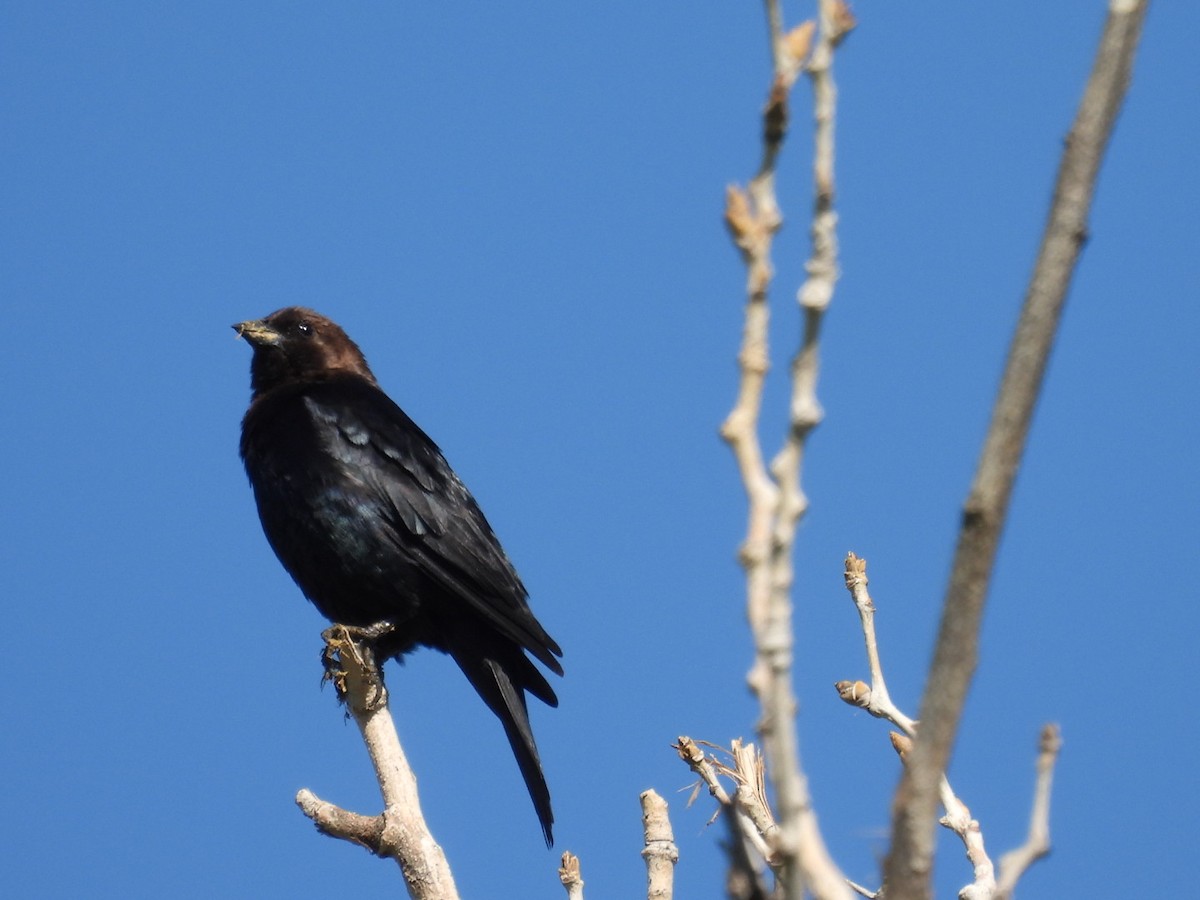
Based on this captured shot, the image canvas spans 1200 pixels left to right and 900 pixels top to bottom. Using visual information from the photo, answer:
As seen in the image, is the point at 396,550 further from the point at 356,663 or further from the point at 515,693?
the point at 356,663

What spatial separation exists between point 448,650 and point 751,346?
5.80m

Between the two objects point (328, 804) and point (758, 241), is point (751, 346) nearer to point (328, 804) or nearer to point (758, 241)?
point (758, 241)

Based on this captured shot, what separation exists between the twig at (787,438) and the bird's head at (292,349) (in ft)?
22.1

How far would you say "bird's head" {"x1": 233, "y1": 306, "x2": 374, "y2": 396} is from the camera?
792 cm

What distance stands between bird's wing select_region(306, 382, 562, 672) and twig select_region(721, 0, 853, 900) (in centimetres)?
518

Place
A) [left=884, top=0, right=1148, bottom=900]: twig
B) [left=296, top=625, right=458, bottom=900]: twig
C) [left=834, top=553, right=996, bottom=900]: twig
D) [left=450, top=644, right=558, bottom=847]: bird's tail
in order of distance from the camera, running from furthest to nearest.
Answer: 1. [left=450, top=644, right=558, bottom=847]: bird's tail
2. [left=296, top=625, right=458, bottom=900]: twig
3. [left=834, top=553, right=996, bottom=900]: twig
4. [left=884, top=0, right=1148, bottom=900]: twig

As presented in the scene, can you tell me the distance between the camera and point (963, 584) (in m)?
1.18

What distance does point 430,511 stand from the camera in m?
6.93

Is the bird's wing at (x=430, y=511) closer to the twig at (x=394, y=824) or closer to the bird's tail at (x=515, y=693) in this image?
the bird's tail at (x=515, y=693)

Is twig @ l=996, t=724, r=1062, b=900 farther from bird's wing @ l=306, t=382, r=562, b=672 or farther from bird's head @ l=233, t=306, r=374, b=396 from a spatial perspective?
bird's head @ l=233, t=306, r=374, b=396

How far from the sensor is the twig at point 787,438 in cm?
119

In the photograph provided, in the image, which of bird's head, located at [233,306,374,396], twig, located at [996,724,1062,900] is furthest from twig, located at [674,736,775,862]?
bird's head, located at [233,306,374,396]

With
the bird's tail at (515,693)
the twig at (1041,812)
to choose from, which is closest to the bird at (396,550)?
the bird's tail at (515,693)

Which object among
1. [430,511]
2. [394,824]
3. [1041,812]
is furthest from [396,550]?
[1041,812]
